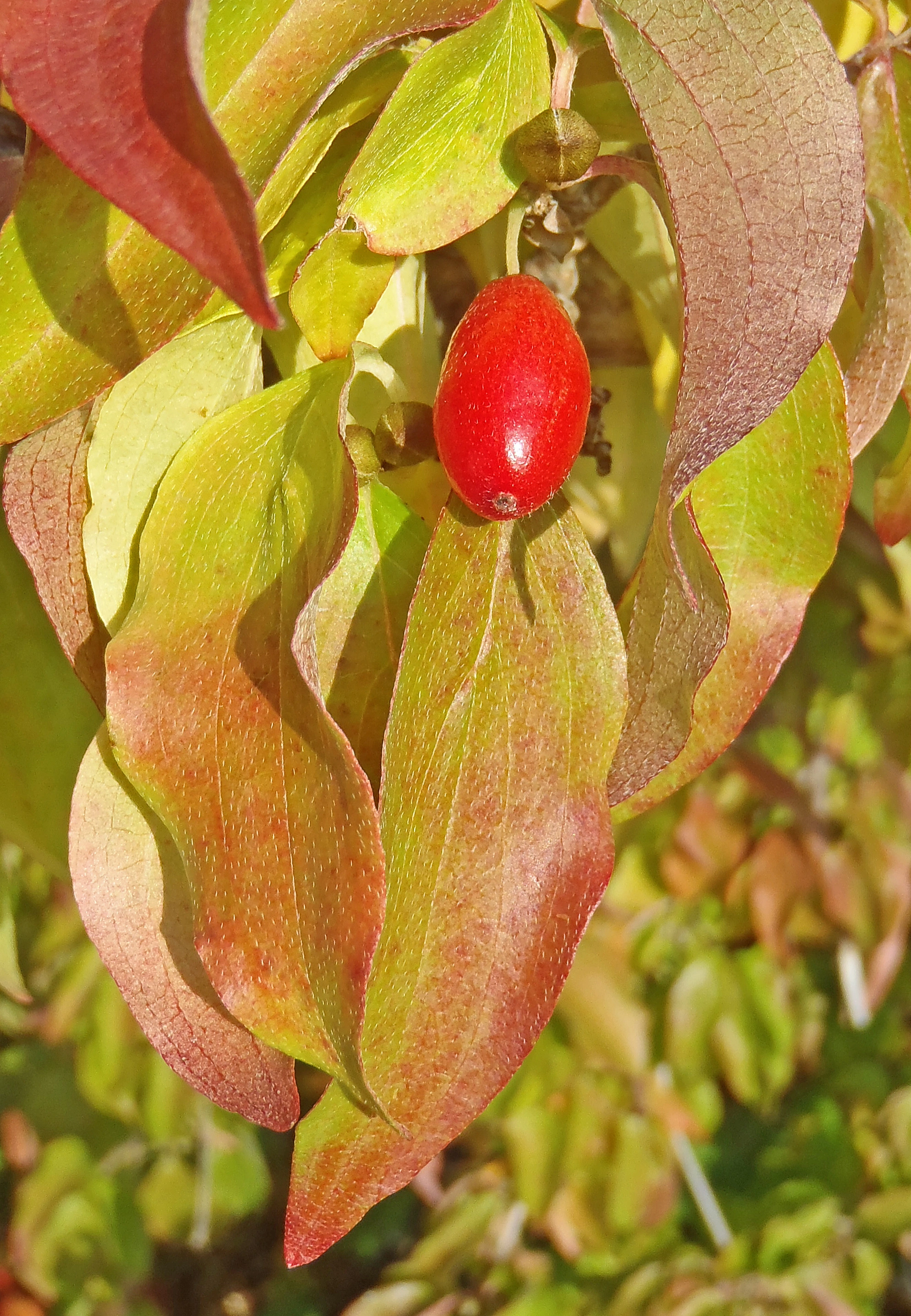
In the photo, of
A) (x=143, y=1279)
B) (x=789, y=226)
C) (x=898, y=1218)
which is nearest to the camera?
(x=789, y=226)

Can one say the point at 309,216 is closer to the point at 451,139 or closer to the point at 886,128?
the point at 451,139

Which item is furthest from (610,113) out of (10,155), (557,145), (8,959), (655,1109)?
(655,1109)

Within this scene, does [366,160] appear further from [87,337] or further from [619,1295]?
[619,1295]

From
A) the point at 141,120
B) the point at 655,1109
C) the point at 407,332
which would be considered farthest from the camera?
the point at 655,1109

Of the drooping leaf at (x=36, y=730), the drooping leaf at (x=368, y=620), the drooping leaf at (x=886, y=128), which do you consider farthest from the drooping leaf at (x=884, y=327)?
the drooping leaf at (x=36, y=730)

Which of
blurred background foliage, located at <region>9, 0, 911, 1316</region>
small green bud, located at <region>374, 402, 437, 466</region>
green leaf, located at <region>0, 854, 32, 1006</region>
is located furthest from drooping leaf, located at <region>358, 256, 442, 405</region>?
blurred background foliage, located at <region>9, 0, 911, 1316</region>

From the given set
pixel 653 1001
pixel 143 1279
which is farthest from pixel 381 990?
pixel 143 1279

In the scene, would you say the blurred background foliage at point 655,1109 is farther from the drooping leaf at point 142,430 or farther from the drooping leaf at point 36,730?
the drooping leaf at point 142,430
